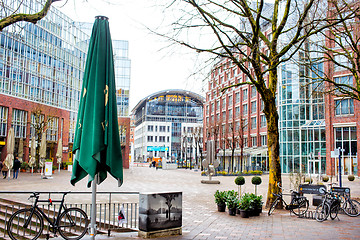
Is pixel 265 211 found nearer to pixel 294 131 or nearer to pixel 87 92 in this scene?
pixel 87 92

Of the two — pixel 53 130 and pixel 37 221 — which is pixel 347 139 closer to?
pixel 53 130

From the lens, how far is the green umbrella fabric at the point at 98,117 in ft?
18.1

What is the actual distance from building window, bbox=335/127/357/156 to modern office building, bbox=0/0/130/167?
33041 millimetres

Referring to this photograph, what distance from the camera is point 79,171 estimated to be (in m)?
5.98

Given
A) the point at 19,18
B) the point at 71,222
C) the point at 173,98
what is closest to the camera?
the point at 19,18

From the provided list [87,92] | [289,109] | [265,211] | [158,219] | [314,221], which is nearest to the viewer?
[87,92]

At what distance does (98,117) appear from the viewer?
5.57 meters

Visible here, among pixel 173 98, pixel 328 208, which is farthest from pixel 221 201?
pixel 173 98

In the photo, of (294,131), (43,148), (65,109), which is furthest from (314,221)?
(65,109)

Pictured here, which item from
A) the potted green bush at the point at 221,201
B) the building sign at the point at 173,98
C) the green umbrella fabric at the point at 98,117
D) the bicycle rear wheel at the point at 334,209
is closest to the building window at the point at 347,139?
the bicycle rear wheel at the point at 334,209

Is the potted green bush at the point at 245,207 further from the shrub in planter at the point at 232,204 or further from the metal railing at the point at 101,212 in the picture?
the metal railing at the point at 101,212

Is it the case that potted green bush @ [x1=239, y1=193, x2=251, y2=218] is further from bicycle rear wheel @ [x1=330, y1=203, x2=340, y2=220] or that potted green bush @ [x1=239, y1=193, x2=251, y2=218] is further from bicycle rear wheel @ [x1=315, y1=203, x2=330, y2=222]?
bicycle rear wheel @ [x1=330, y1=203, x2=340, y2=220]

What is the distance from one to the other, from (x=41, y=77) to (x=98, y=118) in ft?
148

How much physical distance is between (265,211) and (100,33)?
8.88 meters
